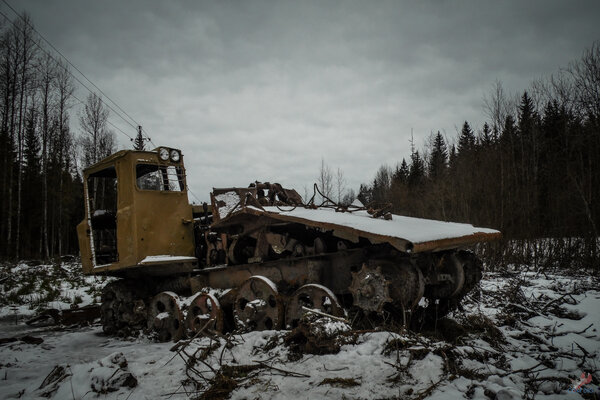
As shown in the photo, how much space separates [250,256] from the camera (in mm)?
5461

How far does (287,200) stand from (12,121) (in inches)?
848

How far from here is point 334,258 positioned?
4.39 metres

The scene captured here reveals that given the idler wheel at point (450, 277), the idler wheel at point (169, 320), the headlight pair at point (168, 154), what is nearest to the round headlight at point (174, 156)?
the headlight pair at point (168, 154)

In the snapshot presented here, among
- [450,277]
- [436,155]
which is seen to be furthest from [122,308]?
[436,155]

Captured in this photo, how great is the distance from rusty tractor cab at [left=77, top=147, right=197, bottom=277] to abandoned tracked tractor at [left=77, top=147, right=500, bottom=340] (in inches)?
0.7

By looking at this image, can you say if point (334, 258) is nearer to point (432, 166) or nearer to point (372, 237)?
point (372, 237)

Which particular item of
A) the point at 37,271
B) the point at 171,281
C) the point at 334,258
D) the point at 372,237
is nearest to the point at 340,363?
the point at 372,237

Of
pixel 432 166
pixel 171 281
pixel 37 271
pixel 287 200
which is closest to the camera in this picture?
pixel 287 200

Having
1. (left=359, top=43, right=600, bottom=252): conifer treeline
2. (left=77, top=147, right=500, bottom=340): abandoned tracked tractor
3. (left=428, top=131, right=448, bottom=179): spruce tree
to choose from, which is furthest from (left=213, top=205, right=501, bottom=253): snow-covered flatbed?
(left=428, top=131, right=448, bottom=179): spruce tree

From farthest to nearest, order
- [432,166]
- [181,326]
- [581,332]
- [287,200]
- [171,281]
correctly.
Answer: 1. [432,166]
2. [171,281]
3. [287,200]
4. [181,326]
5. [581,332]

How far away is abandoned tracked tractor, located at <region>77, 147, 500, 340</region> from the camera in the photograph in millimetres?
3818

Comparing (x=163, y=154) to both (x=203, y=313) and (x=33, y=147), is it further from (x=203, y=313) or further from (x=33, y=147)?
(x=33, y=147)

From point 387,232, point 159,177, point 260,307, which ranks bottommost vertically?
point 260,307

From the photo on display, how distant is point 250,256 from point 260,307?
114 centimetres
